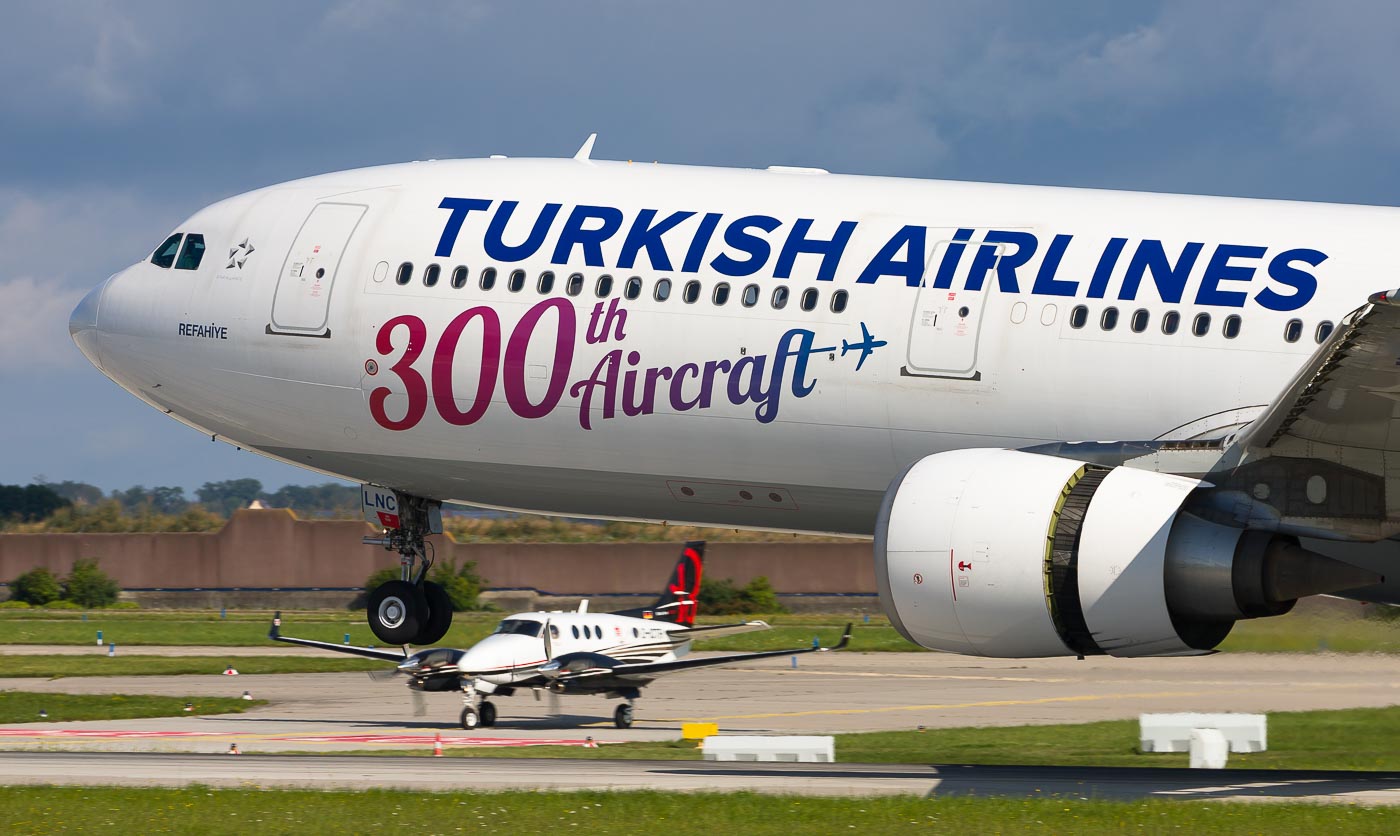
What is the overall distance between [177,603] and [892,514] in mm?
63358

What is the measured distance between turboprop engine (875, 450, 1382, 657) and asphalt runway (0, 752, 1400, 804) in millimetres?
2763

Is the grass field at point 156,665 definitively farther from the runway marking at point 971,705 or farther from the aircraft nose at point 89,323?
the aircraft nose at point 89,323

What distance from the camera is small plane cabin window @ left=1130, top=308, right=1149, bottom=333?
18.2 m

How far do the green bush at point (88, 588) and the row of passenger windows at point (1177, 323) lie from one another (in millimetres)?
63615

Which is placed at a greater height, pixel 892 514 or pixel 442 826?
pixel 892 514

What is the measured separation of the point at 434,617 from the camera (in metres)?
22.7

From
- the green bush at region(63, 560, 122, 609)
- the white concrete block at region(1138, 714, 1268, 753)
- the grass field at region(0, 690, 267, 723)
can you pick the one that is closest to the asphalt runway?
the white concrete block at region(1138, 714, 1268, 753)

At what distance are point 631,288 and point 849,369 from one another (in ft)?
9.26

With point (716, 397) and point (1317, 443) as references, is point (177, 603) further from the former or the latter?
point (1317, 443)

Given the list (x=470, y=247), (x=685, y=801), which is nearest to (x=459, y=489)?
(x=470, y=247)

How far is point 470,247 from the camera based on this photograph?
68.6 ft

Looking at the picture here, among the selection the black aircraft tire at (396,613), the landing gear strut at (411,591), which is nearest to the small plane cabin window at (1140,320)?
the landing gear strut at (411,591)

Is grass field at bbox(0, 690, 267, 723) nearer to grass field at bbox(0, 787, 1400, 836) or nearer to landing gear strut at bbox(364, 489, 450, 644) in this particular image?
landing gear strut at bbox(364, 489, 450, 644)

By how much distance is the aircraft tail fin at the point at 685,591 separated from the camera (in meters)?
43.1
